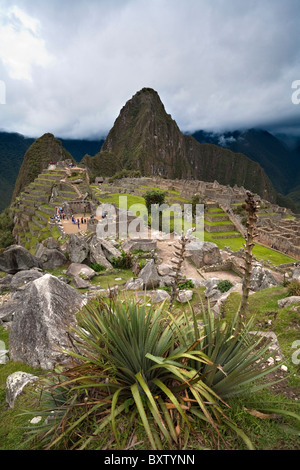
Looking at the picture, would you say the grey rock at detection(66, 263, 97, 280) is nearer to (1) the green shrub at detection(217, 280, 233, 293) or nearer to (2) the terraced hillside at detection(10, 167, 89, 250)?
(1) the green shrub at detection(217, 280, 233, 293)

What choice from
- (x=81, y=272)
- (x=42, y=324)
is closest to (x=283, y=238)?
(x=81, y=272)

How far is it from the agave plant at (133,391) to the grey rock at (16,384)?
4.73 ft

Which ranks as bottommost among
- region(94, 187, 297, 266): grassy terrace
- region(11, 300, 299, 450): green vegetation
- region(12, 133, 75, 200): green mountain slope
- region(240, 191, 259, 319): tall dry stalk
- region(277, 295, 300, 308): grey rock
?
region(94, 187, 297, 266): grassy terrace

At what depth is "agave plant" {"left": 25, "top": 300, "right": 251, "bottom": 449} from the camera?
1991 millimetres

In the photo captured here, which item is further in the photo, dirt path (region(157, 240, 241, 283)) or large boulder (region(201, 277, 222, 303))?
dirt path (region(157, 240, 241, 283))

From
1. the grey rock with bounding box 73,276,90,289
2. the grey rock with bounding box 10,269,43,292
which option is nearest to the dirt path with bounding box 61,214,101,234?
the grey rock with bounding box 10,269,43,292

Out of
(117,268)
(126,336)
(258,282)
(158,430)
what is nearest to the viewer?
(158,430)

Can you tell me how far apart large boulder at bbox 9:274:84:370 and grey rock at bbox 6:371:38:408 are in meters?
0.41

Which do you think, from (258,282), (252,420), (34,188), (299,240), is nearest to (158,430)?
(252,420)

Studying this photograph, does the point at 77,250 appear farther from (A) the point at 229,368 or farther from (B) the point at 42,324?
(A) the point at 229,368

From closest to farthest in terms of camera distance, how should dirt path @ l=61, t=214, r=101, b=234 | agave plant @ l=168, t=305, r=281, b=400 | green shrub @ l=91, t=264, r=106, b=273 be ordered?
agave plant @ l=168, t=305, r=281, b=400 → green shrub @ l=91, t=264, r=106, b=273 → dirt path @ l=61, t=214, r=101, b=234

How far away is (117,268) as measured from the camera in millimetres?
14195
